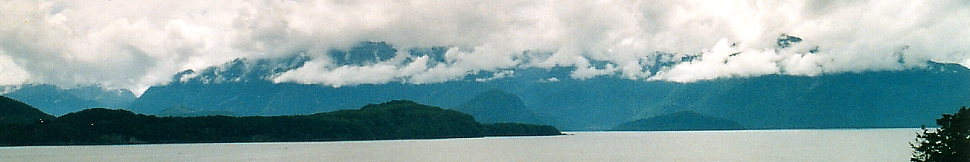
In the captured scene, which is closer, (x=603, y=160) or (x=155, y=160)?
(x=603, y=160)

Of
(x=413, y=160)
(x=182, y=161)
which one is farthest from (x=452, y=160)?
(x=182, y=161)

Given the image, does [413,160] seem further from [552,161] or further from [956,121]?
[956,121]

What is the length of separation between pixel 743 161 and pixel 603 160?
21.9 metres

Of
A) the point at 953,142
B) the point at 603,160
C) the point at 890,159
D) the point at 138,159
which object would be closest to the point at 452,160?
the point at 603,160

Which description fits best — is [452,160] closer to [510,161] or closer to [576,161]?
[510,161]

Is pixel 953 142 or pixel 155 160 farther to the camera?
pixel 155 160

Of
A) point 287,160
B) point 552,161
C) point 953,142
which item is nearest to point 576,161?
point 552,161

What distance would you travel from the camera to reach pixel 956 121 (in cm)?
6156

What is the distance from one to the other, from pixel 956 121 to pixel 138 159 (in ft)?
412

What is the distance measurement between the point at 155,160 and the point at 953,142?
11943 cm

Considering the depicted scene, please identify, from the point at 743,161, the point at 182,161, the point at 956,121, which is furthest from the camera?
the point at 182,161

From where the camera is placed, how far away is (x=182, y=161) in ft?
422

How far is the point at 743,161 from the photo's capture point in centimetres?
12062

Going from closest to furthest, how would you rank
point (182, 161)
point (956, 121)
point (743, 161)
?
point (956, 121), point (743, 161), point (182, 161)
